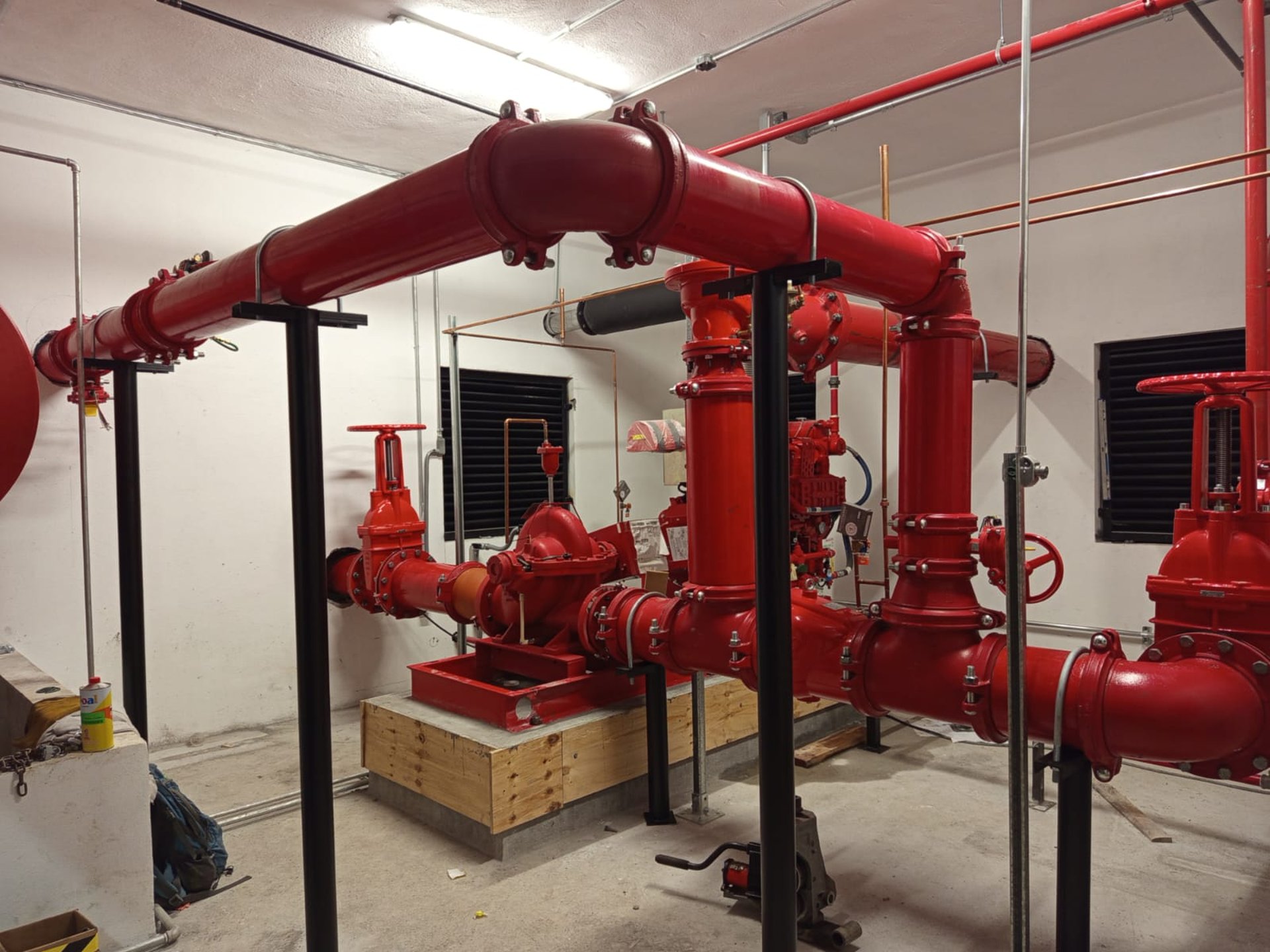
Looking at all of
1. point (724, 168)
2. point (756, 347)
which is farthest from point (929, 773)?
point (724, 168)

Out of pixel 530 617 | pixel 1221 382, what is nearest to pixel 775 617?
pixel 1221 382

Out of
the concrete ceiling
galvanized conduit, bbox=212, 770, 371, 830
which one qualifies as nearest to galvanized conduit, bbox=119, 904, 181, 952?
galvanized conduit, bbox=212, 770, 371, 830

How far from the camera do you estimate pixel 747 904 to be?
2.75 m

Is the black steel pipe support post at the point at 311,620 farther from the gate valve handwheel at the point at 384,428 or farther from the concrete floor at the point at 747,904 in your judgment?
the gate valve handwheel at the point at 384,428

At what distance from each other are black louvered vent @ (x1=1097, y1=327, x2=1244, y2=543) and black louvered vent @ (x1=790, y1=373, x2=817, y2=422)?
200 cm

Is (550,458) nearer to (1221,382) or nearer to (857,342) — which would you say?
(857,342)

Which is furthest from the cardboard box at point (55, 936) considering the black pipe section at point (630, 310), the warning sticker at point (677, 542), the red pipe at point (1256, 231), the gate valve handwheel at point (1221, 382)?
the red pipe at point (1256, 231)

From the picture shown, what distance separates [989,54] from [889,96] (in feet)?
1.34

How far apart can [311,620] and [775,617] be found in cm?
113

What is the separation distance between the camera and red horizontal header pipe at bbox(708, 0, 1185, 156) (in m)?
2.92

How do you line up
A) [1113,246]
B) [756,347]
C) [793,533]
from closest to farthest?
[756,347], [793,533], [1113,246]

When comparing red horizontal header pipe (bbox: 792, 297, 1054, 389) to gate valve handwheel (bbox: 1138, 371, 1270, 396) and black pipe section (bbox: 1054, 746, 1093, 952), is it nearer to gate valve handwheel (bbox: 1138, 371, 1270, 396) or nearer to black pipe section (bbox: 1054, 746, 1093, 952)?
gate valve handwheel (bbox: 1138, 371, 1270, 396)

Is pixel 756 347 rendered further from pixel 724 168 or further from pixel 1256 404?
pixel 1256 404

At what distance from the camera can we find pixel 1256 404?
316 cm
